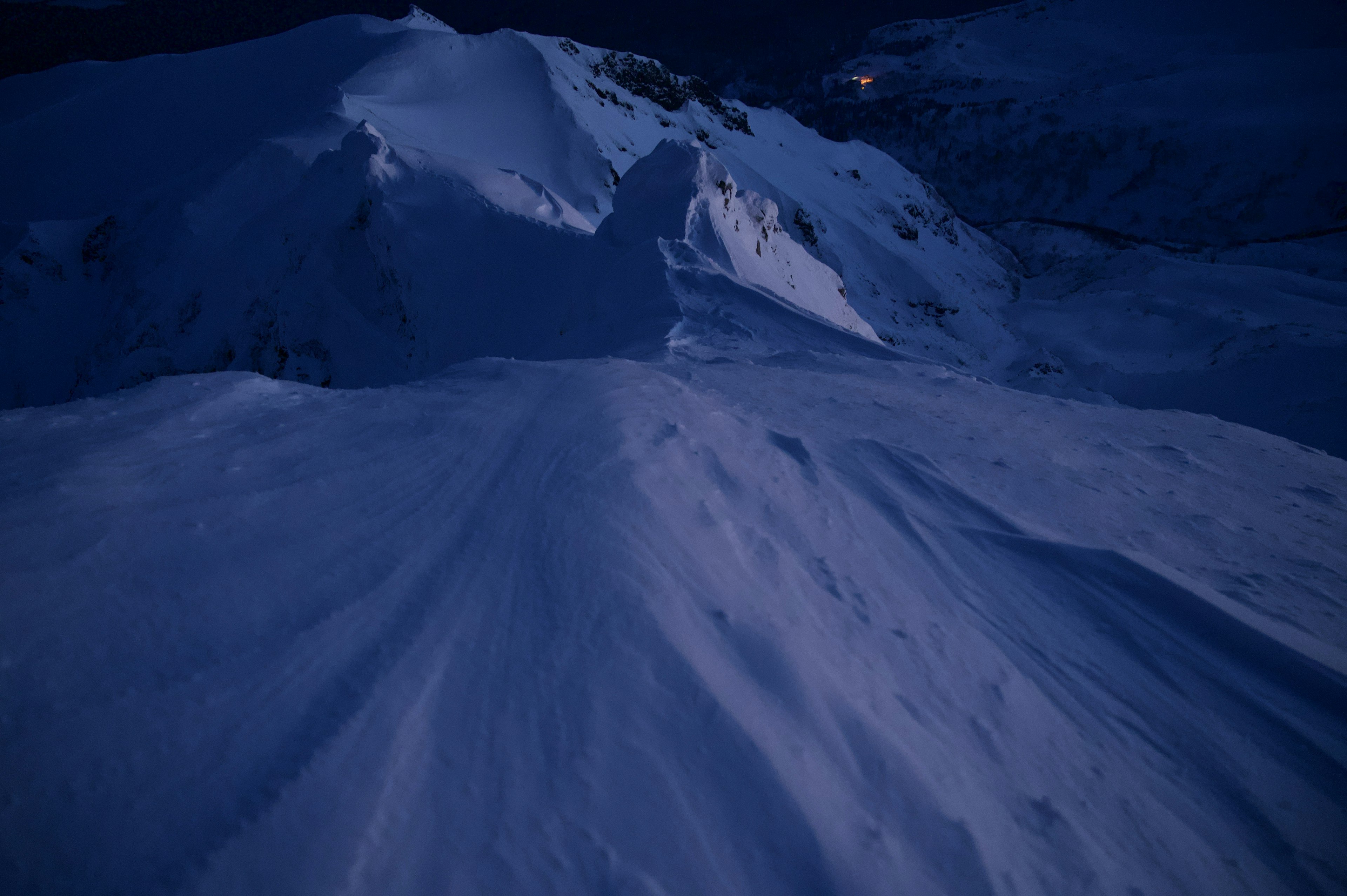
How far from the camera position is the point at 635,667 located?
1196mm

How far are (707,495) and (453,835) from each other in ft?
3.47

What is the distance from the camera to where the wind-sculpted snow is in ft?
3.12

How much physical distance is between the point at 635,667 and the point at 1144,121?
1402 inches

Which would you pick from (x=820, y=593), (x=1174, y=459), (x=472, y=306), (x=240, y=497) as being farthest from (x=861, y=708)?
(x=472, y=306)

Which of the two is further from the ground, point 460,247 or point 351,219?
point 351,219

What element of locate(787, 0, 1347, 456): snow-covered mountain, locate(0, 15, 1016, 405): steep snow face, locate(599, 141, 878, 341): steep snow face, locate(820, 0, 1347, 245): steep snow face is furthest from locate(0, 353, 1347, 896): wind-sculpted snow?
locate(820, 0, 1347, 245): steep snow face

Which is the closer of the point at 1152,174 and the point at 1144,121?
the point at 1152,174

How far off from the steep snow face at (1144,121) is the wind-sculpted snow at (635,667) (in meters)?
29.5

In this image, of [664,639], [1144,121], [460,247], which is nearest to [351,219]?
[460,247]

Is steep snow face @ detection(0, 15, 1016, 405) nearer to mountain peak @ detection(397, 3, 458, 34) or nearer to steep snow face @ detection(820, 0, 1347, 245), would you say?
mountain peak @ detection(397, 3, 458, 34)

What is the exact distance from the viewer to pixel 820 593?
1538mm

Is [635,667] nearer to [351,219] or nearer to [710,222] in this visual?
[710,222]

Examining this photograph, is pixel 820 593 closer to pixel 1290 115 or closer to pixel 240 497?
pixel 240 497

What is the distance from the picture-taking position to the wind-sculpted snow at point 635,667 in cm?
95
